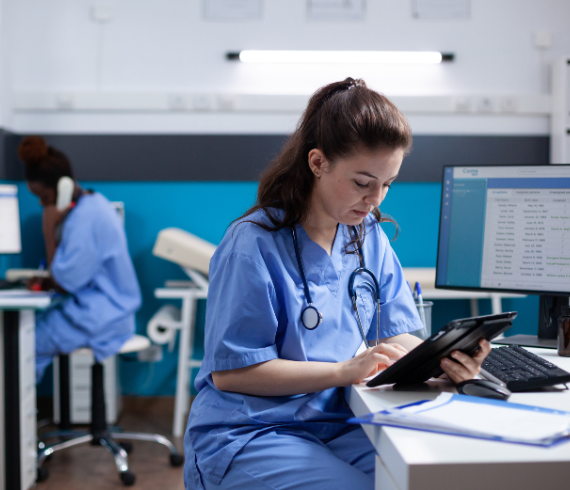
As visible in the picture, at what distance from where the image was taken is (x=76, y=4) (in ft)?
9.53

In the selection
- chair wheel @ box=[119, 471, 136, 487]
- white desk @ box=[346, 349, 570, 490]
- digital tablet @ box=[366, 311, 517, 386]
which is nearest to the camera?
white desk @ box=[346, 349, 570, 490]

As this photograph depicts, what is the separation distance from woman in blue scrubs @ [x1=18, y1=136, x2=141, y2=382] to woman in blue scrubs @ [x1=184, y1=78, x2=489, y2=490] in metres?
1.34

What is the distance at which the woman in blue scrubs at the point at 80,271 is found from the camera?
2297mm

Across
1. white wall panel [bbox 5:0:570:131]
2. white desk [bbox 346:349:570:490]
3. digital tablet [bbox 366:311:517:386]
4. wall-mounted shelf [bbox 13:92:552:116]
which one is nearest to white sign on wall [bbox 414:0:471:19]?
white wall panel [bbox 5:0:570:131]

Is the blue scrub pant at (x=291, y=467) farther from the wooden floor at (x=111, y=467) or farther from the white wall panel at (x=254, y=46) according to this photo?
the white wall panel at (x=254, y=46)

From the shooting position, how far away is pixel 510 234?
134 cm

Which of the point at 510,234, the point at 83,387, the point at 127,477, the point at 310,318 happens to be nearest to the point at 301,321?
the point at 310,318

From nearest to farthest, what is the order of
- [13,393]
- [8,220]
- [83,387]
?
[13,393] → [8,220] → [83,387]

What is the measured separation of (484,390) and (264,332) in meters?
0.39

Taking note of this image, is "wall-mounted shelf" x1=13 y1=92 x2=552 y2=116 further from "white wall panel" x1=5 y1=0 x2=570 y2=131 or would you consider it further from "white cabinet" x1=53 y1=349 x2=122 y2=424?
"white cabinet" x1=53 y1=349 x2=122 y2=424

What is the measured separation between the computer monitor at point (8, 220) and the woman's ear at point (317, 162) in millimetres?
1737

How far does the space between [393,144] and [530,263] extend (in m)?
0.51

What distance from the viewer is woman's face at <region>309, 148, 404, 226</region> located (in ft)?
3.56

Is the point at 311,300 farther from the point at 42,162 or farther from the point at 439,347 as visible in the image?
the point at 42,162
